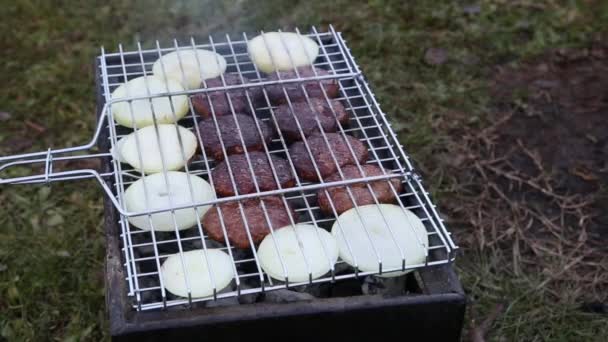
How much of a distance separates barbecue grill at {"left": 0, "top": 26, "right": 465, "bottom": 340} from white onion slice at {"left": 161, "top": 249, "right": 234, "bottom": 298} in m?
0.02

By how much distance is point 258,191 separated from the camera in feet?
7.20

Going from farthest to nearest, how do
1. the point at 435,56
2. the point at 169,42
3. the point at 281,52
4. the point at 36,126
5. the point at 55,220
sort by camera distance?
the point at 169,42
the point at 435,56
the point at 36,126
the point at 55,220
the point at 281,52

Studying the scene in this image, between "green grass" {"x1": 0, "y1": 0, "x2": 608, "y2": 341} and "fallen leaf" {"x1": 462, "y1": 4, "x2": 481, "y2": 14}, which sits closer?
"green grass" {"x1": 0, "y1": 0, "x2": 608, "y2": 341}

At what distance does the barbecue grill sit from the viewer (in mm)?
1883

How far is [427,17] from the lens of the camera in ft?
17.4

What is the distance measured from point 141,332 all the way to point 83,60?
351 centimetres

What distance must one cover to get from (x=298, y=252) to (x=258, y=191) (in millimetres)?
272

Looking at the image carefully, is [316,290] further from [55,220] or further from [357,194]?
[55,220]

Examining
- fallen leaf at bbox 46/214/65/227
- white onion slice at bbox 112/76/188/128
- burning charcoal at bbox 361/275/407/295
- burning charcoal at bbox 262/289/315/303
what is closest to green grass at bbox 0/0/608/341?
fallen leaf at bbox 46/214/65/227

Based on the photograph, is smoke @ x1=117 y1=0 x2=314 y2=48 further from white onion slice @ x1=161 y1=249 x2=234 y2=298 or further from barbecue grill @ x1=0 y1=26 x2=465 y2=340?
white onion slice @ x1=161 y1=249 x2=234 y2=298

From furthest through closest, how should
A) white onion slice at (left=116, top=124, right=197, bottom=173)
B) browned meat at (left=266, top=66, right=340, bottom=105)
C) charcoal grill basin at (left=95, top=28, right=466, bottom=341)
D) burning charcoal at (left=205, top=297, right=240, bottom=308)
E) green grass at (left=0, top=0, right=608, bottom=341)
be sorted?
1. green grass at (left=0, top=0, right=608, bottom=341)
2. browned meat at (left=266, top=66, right=340, bottom=105)
3. white onion slice at (left=116, top=124, right=197, bottom=173)
4. burning charcoal at (left=205, top=297, right=240, bottom=308)
5. charcoal grill basin at (left=95, top=28, right=466, bottom=341)

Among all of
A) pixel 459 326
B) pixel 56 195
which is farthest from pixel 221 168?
pixel 56 195

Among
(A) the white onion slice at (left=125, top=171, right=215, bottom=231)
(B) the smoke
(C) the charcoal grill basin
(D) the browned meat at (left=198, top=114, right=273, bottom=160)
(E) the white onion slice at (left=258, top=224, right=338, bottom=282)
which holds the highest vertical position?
(B) the smoke

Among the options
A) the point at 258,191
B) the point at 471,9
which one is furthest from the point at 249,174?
the point at 471,9
